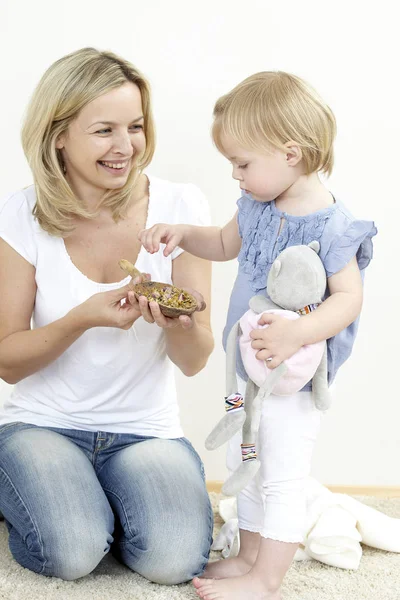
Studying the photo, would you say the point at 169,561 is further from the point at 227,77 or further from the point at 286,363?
the point at 227,77

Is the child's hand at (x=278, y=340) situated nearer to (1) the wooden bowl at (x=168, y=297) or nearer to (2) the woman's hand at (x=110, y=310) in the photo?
(1) the wooden bowl at (x=168, y=297)

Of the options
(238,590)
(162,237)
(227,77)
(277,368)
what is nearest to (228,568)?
(238,590)

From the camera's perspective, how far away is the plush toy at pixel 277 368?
1391mm

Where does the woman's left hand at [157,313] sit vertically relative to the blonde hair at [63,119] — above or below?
below

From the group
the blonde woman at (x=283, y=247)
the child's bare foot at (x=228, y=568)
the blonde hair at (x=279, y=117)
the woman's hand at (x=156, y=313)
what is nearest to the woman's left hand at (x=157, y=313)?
the woman's hand at (x=156, y=313)

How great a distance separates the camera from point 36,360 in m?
1.64

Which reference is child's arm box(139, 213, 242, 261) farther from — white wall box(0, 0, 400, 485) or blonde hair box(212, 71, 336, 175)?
white wall box(0, 0, 400, 485)

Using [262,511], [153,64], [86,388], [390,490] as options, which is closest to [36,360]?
[86,388]

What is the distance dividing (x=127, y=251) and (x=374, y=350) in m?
0.78

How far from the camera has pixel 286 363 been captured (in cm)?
139

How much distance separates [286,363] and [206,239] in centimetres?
35

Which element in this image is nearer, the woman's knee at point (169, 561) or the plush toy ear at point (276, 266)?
the plush toy ear at point (276, 266)

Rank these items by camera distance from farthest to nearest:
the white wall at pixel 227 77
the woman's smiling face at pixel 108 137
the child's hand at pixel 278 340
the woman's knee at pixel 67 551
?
1. the white wall at pixel 227 77
2. the woman's smiling face at pixel 108 137
3. the woman's knee at pixel 67 551
4. the child's hand at pixel 278 340

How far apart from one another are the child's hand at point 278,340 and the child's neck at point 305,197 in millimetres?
204
